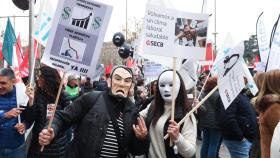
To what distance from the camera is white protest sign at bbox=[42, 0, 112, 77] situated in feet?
13.9

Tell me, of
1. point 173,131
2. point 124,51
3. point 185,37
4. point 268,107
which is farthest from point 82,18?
point 124,51

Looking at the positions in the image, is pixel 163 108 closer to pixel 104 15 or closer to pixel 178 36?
pixel 178 36

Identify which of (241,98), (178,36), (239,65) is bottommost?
(241,98)

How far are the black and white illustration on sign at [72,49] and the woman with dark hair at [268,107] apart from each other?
1.64 metres

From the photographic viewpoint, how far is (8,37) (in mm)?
6898

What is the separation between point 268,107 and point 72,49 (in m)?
1.80

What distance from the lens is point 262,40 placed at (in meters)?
6.23

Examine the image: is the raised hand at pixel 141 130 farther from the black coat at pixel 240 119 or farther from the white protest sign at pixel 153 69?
the white protest sign at pixel 153 69

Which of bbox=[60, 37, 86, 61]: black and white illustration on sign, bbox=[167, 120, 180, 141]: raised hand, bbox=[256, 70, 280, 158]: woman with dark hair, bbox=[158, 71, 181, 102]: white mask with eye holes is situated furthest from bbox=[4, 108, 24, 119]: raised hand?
bbox=[256, 70, 280, 158]: woman with dark hair

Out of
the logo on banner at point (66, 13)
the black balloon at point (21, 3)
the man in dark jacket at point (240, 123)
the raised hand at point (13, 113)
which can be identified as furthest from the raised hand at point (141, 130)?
the black balloon at point (21, 3)

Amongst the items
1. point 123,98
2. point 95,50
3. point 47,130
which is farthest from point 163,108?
point 47,130

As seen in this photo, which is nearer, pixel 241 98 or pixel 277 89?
pixel 277 89

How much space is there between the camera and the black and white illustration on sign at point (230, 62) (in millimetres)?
4652

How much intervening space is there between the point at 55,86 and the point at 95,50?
3.28 feet
